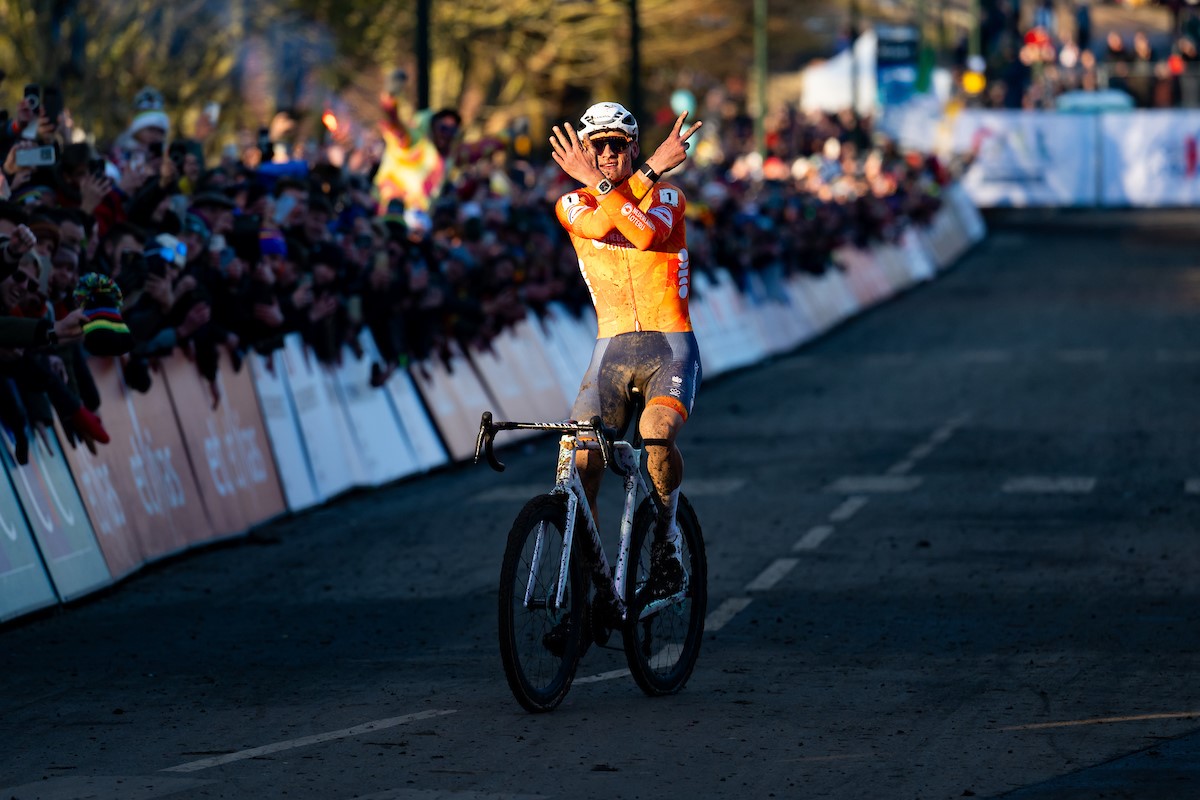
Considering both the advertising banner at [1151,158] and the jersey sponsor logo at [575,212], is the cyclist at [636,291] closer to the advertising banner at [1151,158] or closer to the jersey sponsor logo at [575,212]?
the jersey sponsor logo at [575,212]

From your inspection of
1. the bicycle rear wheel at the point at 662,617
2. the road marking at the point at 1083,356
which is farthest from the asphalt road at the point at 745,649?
the road marking at the point at 1083,356

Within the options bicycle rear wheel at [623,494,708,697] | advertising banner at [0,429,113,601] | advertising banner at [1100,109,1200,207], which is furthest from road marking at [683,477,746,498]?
advertising banner at [1100,109,1200,207]

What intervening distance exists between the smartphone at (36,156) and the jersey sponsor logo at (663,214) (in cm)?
379

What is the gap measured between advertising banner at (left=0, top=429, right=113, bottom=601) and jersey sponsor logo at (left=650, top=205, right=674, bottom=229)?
3897 millimetres

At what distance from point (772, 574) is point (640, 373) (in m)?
3.32

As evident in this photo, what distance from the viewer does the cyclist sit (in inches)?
330

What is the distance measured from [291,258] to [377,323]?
5.77ft

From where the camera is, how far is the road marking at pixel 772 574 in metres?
11.2

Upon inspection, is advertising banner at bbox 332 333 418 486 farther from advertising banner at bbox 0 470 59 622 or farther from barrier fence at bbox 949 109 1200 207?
barrier fence at bbox 949 109 1200 207

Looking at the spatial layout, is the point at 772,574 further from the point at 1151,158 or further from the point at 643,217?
the point at 1151,158

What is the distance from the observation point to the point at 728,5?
49.0 meters

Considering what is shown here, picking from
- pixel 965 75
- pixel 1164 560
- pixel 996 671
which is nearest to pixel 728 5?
pixel 965 75

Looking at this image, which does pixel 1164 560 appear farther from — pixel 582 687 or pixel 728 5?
pixel 728 5

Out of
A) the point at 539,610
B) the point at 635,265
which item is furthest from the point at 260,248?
the point at 539,610
